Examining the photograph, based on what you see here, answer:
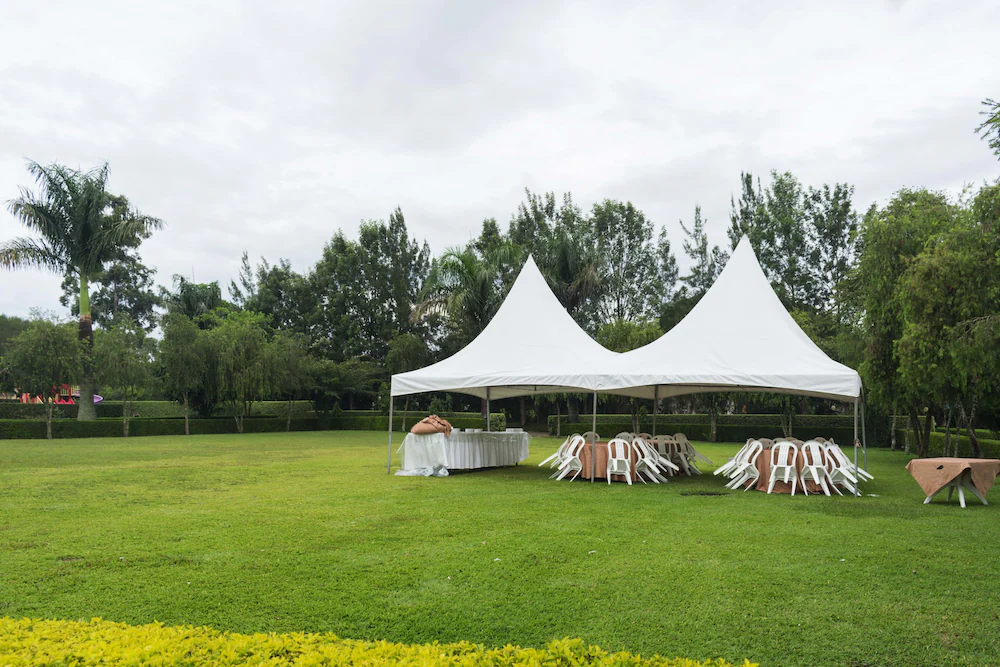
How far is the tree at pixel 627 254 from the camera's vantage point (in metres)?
38.9

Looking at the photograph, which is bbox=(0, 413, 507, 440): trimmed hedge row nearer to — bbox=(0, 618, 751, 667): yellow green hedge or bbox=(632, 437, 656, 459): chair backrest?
bbox=(632, 437, 656, 459): chair backrest

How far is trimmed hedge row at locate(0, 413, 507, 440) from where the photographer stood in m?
28.0

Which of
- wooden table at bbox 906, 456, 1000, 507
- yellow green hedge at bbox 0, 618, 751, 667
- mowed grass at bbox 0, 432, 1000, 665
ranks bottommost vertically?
mowed grass at bbox 0, 432, 1000, 665

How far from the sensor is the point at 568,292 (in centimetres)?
3156

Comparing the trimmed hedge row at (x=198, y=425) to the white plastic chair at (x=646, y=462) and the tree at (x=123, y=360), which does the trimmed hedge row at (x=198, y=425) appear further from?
the white plastic chair at (x=646, y=462)

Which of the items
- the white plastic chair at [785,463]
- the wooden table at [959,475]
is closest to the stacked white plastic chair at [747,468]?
the white plastic chair at [785,463]

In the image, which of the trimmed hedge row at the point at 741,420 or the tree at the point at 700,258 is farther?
the tree at the point at 700,258

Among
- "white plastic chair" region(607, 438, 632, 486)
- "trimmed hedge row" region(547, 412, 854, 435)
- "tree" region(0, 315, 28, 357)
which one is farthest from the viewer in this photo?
"tree" region(0, 315, 28, 357)

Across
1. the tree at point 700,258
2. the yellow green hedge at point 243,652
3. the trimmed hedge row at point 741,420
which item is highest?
the tree at point 700,258

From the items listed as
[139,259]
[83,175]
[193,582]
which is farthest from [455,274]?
[139,259]

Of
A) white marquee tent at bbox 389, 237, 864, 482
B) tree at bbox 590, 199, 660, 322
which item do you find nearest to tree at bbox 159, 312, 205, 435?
tree at bbox 590, 199, 660, 322

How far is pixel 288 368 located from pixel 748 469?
2673 centimetres

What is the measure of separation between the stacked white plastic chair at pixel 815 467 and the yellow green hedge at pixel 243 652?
8.86 m

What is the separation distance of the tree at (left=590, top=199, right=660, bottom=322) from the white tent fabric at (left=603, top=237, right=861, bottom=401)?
24492mm
